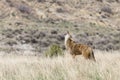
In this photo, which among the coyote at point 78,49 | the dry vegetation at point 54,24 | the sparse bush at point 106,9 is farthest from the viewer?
the sparse bush at point 106,9

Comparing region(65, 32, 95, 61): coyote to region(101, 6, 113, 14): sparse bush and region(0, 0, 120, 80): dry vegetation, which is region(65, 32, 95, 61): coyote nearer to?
region(0, 0, 120, 80): dry vegetation

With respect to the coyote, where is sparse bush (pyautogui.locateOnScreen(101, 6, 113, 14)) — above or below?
below

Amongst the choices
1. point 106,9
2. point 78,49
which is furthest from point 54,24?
point 78,49

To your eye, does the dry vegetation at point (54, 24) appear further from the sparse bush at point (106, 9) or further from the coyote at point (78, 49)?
the coyote at point (78, 49)

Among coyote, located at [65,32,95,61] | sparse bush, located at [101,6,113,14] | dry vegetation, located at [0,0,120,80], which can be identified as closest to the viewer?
coyote, located at [65,32,95,61]

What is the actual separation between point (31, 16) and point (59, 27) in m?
4.61

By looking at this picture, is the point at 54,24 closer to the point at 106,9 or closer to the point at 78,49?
the point at 106,9

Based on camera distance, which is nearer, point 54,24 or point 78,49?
point 78,49

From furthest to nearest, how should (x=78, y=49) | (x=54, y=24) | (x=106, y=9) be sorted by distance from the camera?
(x=106, y=9) → (x=54, y=24) → (x=78, y=49)

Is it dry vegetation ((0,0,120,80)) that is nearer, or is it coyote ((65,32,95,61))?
coyote ((65,32,95,61))

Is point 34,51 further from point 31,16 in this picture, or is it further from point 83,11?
point 83,11

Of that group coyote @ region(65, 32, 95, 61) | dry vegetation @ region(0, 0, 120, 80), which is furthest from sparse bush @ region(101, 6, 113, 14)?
coyote @ region(65, 32, 95, 61)

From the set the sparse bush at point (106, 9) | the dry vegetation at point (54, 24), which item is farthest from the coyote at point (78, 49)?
the sparse bush at point (106, 9)

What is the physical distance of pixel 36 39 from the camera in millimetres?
33219
